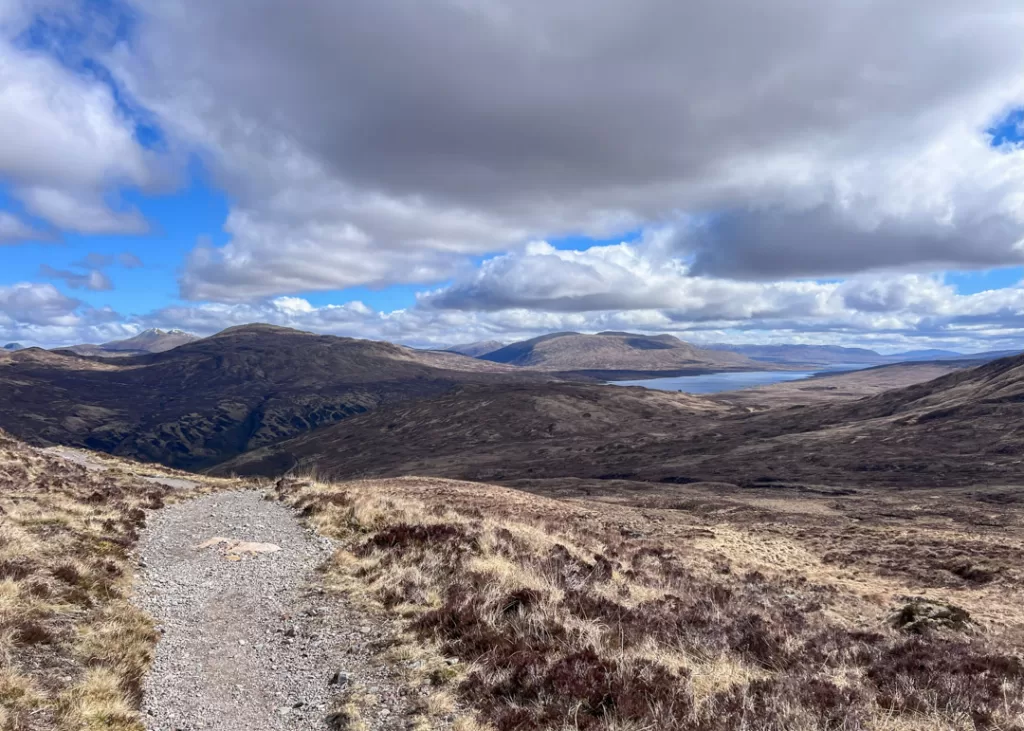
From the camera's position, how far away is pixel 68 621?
33.4ft

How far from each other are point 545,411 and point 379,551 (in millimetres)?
154950

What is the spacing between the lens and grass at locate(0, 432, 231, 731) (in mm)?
7453

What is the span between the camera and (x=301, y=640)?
35.5 feet

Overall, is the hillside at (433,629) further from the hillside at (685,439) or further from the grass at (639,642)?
the hillside at (685,439)

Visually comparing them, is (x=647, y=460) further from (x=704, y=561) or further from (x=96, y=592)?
(x=96, y=592)

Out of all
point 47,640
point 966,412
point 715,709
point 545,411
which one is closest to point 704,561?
point 715,709

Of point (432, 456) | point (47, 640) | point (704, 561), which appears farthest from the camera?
point (432, 456)

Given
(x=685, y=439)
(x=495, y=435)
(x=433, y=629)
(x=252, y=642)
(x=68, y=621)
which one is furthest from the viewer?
(x=495, y=435)

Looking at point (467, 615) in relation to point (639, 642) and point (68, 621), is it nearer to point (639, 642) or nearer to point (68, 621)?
point (639, 642)

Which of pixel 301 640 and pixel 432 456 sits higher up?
pixel 301 640

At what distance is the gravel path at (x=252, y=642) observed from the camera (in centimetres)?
823

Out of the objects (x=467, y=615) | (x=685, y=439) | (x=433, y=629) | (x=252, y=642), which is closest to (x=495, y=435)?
(x=685, y=439)

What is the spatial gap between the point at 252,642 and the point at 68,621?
10.3 ft

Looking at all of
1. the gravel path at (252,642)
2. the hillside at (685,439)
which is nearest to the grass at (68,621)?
the gravel path at (252,642)
